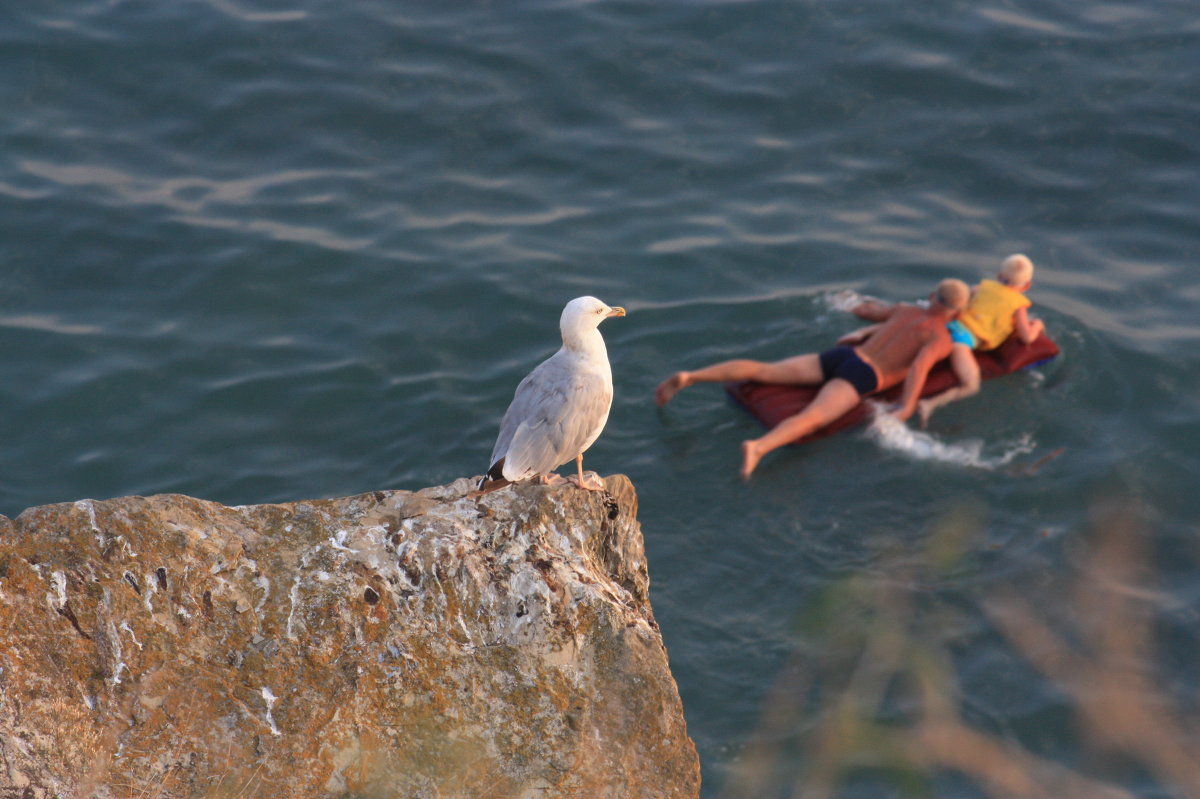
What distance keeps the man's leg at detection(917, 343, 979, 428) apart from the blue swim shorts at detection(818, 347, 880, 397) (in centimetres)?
50

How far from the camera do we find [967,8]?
1521cm

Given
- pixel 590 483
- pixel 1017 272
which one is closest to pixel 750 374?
pixel 1017 272

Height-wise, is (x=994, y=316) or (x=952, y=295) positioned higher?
(x=952, y=295)

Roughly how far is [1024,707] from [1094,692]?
1.89ft

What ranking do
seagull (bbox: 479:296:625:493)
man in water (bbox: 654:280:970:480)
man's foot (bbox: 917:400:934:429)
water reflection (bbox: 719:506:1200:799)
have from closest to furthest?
seagull (bbox: 479:296:625:493), water reflection (bbox: 719:506:1200:799), man in water (bbox: 654:280:970:480), man's foot (bbox: 917:400:934:429)

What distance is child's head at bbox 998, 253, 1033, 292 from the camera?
9.99 m

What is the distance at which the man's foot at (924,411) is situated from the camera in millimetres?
9430

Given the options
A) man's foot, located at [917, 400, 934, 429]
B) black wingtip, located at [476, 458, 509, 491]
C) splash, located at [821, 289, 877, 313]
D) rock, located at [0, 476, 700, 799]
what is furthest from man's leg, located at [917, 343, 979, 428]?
rock, located at [0, 476, 700, 799]

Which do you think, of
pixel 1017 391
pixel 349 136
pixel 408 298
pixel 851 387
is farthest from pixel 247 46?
pixel 1017 391

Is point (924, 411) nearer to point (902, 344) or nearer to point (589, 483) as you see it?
point (902, 344)

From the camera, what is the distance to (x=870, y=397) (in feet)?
31.3

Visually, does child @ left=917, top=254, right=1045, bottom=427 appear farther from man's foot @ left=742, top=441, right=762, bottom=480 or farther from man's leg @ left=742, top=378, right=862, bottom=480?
man's foot @ left=742, top=441, right=762, bottom=480

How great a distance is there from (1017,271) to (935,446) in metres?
2.00

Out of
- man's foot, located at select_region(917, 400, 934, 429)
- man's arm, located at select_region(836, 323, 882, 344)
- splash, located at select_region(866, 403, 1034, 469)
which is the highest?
man's arm, located at select_region(836, 323, 882, 344)
